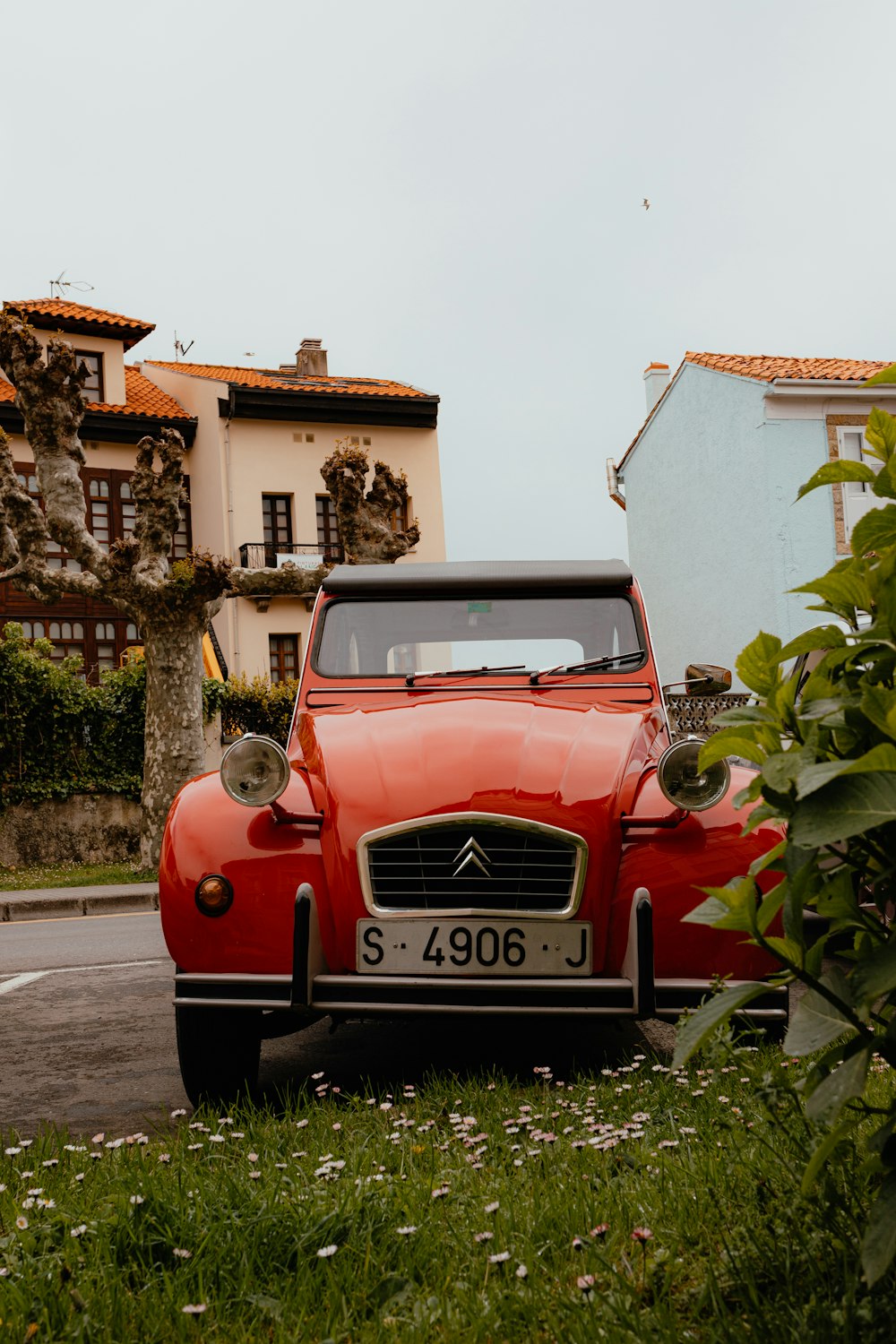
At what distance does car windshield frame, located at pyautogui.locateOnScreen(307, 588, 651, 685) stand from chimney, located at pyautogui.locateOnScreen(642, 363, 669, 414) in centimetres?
2545

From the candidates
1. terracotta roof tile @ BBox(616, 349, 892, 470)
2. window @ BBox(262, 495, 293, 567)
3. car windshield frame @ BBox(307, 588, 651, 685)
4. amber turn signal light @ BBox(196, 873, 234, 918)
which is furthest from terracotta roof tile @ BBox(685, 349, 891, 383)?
amber turn signal light @ BBox(196, 873, 234, 918)

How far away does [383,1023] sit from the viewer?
18.4ft

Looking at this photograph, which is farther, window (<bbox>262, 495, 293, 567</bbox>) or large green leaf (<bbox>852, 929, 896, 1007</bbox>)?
window (<bbox>262, 495, 293, 567</bbox>)

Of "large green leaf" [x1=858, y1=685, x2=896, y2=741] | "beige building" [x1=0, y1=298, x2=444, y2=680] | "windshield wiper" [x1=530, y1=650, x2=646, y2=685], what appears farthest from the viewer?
"beige building" [x1=0, y1=298, x2=444, y2=680]

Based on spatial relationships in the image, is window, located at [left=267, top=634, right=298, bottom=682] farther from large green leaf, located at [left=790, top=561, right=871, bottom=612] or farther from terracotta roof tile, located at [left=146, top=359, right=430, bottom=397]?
large green leaf, located at [left=790, top=561, right=871, bottom=612]

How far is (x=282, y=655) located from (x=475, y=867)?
96.3ft

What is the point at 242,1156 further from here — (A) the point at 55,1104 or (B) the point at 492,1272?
(A) the point at 55,1104

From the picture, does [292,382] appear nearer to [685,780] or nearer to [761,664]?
[685,780]

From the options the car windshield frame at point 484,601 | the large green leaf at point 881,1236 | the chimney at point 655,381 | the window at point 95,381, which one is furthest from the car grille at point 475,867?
the window at point 95,381

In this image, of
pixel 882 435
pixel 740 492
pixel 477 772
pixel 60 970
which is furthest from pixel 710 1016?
pixel 740 492

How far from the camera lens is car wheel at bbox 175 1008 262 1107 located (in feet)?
13.1

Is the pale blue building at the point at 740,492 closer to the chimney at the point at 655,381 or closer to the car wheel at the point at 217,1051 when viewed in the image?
the chimney at the point at 655,381

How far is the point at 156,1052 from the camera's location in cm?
512

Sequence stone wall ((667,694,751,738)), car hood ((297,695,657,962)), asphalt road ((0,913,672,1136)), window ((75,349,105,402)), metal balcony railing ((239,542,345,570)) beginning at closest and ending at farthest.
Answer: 1. car hood ((297,695,657,962))
2. asphalt road ((0,913,672,1136))
3. stone wall ((667,694,751,738))
4. window ((75,349,105,402))
5. metal balcony railing ((239,542,345,570))
